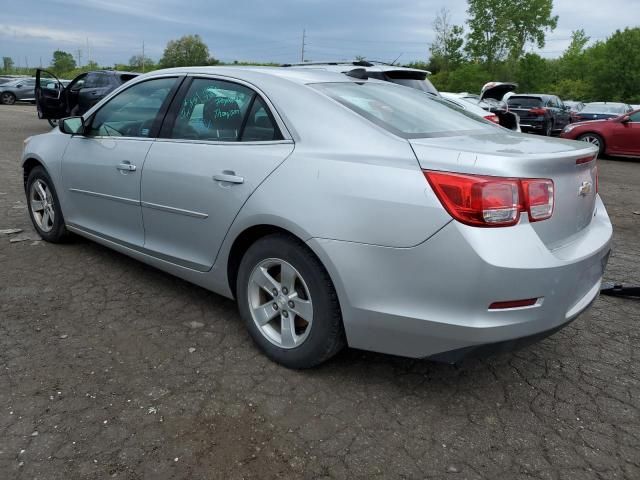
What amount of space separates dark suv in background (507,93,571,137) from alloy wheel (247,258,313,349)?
16188mm

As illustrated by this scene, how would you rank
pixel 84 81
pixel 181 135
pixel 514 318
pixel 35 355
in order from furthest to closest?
pixel 84 81, pixel 181 135, pixel 35 355, pixel 514 318

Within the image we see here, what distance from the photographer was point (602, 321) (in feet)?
12.2

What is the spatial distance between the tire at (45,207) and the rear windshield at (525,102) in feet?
52.5

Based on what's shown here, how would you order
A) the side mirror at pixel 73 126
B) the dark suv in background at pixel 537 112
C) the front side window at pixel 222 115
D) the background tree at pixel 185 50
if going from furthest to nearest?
the background tree at pixel 185 50
the dark suv in background at pixel 537 112
the side mirror at pixel 73 126
the front side window at pixel 222 115

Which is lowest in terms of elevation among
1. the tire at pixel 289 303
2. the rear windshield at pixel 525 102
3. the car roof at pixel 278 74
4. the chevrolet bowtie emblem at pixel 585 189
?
the tire at pixel 289 303

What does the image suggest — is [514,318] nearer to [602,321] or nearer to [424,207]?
[424,207]

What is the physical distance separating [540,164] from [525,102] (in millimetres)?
17054

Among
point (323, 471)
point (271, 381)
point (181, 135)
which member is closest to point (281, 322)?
point (271, 381)

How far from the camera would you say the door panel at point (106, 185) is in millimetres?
3697

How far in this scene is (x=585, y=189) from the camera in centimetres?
274

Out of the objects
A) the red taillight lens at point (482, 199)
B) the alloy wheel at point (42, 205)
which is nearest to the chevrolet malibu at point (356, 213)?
the red taillight lens at point (482, 199)

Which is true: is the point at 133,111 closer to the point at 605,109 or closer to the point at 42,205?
the point at 42,205

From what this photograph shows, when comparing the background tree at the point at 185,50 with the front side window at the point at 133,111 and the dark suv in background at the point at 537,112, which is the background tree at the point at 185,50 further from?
the front side window at the point at 133,111

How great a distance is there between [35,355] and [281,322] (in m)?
1.38
